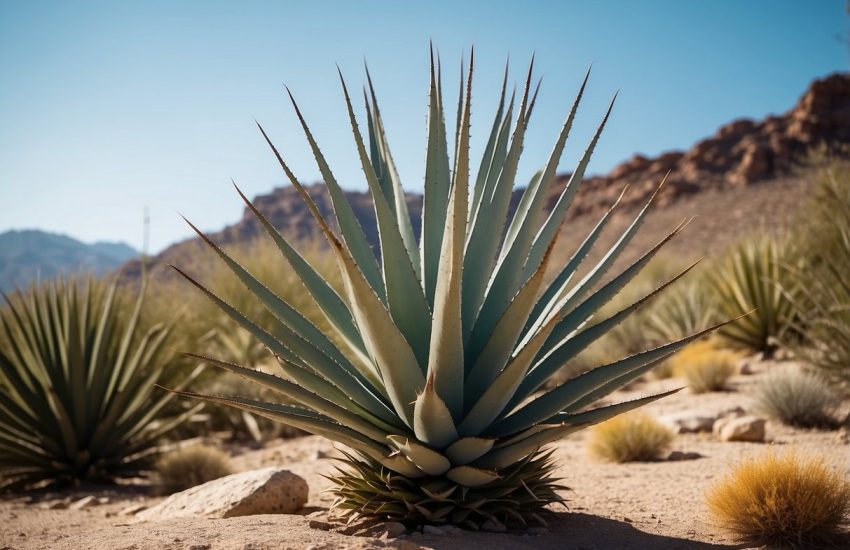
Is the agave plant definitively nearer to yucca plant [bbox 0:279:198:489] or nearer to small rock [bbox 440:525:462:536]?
small rock [bbox 440:525:462:536]

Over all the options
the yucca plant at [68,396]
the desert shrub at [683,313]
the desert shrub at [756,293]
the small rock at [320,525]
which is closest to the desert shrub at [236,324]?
the yucca plant at [68,396]

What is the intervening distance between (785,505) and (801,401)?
413 centimetres

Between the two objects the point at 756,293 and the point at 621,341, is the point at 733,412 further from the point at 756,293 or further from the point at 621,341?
the point at 621,341

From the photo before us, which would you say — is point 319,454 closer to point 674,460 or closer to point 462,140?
point 674,460

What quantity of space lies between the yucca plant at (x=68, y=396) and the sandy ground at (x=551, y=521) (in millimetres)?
389

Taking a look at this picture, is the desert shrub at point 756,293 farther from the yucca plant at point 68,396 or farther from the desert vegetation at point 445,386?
the yucca plant at point 68,396

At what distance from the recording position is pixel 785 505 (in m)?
3.31

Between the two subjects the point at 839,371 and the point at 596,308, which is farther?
the point at 839,371

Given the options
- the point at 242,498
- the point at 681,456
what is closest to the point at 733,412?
the point at 681,456

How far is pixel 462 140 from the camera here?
2.54 metres

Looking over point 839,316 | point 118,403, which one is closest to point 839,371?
point 839,316

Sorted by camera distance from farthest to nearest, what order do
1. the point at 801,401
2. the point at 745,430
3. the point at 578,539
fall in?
1. the point at 801,401
2. the point at 745,430
3. the point at 578,539

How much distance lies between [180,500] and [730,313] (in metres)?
11.2

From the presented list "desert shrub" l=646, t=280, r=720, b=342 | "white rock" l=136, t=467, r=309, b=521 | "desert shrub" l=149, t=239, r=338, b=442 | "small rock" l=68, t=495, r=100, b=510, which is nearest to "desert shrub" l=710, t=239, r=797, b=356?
"desert shrub" l=646, t=280, r=720, b=342
